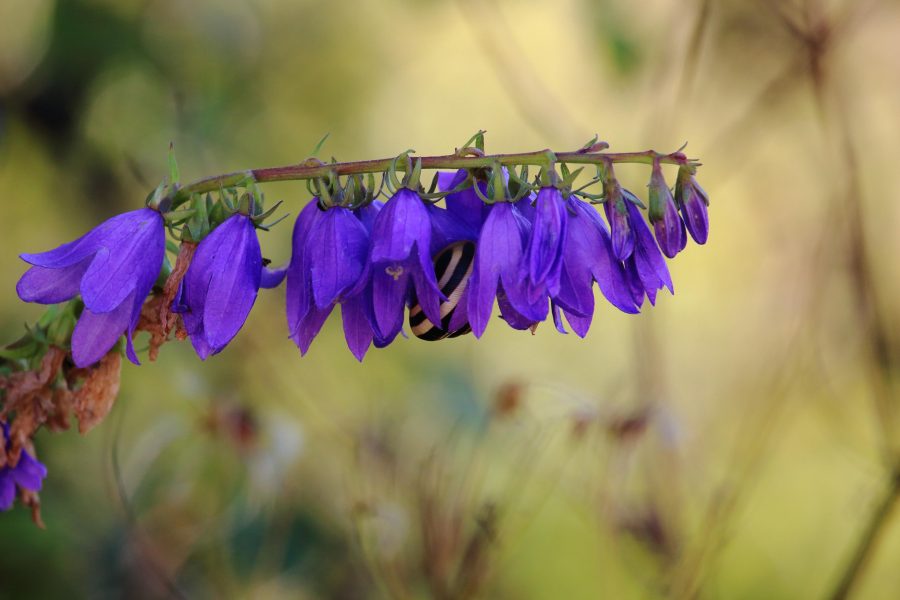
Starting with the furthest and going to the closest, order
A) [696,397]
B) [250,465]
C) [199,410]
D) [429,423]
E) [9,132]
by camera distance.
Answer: [696,397] → [429,423] → [9,132] → [199,410] → [250,465]

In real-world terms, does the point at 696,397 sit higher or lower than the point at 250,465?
higher

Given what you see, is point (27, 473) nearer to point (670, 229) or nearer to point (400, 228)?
point (400, 228)

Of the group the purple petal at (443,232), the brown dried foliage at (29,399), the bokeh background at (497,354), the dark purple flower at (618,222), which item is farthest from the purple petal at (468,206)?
the bokeh background at (497,354)

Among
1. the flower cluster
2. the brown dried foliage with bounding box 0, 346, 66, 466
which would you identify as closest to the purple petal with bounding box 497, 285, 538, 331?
the flower cluster

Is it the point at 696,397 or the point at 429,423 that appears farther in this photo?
the point at 696,397

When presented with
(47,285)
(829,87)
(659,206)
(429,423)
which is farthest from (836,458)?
(47,285)

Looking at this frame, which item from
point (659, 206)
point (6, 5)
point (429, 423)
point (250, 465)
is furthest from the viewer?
point (429, 423)

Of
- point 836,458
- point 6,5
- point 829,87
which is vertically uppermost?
point 829,87

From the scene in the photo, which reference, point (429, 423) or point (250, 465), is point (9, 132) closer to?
point (250, 465)
